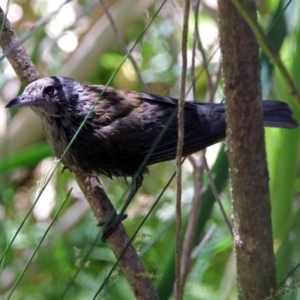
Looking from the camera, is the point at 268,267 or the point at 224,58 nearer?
the point at 224,58

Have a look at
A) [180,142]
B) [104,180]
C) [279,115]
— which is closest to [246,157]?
[180,142]

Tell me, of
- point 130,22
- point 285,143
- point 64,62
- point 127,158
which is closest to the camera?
point 285,143

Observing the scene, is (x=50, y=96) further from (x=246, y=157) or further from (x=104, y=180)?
(x=246, y=157)

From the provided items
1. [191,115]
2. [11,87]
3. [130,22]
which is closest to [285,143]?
[191,115]

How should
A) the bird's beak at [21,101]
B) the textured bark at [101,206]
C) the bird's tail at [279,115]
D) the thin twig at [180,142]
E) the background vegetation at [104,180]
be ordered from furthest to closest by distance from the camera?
the background vegetation at [104,180] < the bird's beak at [21,101] < the bird's tail at [279,115] < the textured bark at [101,206] < the thin twig at [180,142]

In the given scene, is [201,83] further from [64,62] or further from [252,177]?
[252,177]

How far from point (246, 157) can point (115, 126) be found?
1.20 m

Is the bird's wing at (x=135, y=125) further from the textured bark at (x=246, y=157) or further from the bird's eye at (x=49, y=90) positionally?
the textured bark at (x=246, y=157)

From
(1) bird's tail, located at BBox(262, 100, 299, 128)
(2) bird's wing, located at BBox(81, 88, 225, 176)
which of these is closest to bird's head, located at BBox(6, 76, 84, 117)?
(2) bird's wing, located at BBox(81, 88, 225, 176)

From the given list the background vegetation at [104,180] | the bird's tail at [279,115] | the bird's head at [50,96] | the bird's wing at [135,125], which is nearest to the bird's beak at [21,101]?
the bird's head at [50,96]

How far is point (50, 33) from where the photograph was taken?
3.84 m

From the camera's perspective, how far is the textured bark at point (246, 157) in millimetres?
1210

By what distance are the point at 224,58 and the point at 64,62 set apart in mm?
2669

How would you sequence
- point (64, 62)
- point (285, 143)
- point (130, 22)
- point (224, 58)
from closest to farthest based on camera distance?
point (224, 58)
point (285, 143)
point (130, 22)
point (64, 62)
